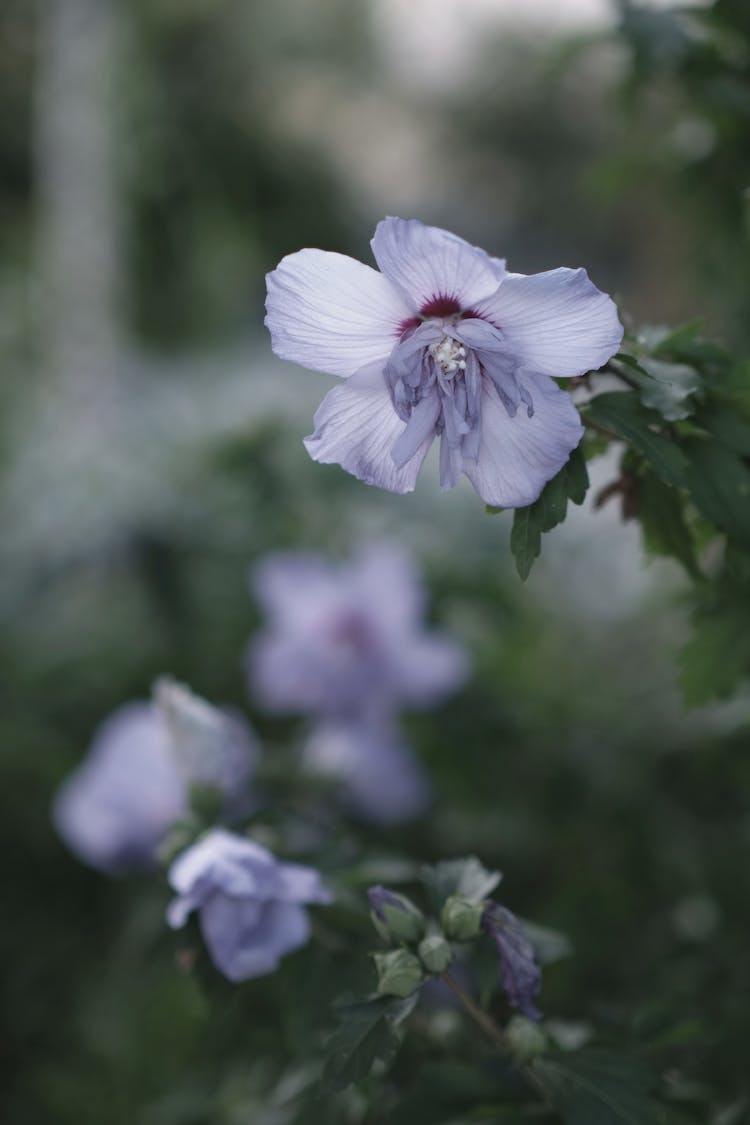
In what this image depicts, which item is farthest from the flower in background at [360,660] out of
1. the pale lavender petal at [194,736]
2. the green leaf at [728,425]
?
the green leaf at [728,425]

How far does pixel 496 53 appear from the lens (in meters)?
9.78

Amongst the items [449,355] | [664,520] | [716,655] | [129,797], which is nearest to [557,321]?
[449,355]

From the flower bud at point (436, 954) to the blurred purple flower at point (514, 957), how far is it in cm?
3

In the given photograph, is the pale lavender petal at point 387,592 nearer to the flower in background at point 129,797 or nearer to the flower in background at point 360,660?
the flower in background at point 360,660

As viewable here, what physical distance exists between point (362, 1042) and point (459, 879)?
0.10 m

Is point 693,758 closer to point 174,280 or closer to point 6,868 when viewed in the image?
point 6,868

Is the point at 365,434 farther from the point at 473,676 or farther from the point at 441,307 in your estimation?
the point at 473,676

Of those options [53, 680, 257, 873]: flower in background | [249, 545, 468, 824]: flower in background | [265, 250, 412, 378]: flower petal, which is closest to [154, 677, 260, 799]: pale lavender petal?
[53, 680, 257, 873]: flower in background

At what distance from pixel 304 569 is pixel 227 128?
289 inches

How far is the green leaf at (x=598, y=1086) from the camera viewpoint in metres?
0.51

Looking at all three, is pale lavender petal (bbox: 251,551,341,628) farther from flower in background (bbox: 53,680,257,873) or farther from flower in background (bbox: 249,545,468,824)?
flower in background (bbox: 53,680,257,873)

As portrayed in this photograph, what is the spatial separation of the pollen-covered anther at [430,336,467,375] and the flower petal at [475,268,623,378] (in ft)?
0.07

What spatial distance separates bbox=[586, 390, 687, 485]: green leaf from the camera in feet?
1.53

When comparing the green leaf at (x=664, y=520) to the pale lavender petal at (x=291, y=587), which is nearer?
the green leaf at (x=664, y=520)
